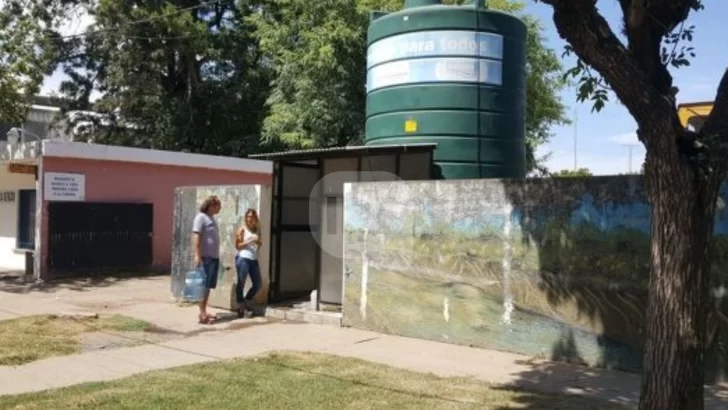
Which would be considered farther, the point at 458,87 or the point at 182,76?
the point at 182,76

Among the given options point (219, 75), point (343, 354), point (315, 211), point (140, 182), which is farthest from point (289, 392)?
point (219, 75)

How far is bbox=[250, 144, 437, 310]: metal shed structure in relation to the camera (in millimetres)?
Answer: 10461

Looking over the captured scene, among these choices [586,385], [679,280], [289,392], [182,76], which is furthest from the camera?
[182,76]

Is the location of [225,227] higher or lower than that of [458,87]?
lower

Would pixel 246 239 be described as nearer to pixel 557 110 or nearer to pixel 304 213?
Answer: pixel 304 213

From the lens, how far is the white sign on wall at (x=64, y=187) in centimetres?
1574

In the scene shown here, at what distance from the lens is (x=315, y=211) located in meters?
11.3

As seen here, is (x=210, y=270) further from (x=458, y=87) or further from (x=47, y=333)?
(x=458, y=87)

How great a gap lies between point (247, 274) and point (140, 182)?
26.1 ft

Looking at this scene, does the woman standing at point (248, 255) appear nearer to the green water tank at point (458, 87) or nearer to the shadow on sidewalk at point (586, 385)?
the green water tank at point (458, 87)

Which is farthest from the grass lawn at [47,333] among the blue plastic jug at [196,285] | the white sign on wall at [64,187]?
the white sign on wall at [64,187]

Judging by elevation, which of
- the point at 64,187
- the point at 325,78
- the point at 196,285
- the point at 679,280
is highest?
the point at 325,78

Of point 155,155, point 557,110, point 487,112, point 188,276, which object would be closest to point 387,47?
point 487,112
